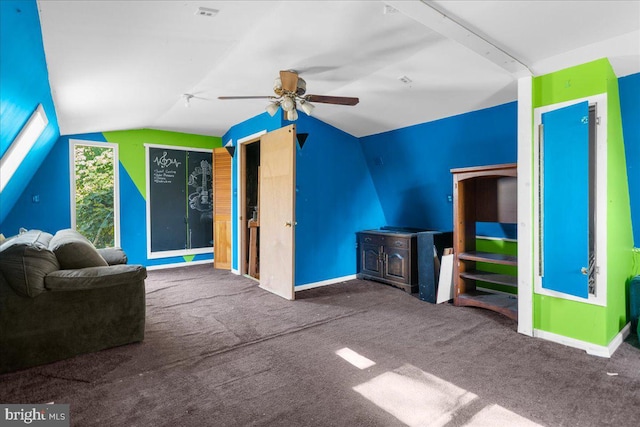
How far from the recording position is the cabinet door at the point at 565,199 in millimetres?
2582

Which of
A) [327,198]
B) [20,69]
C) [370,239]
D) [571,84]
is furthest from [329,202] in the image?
[20,69]

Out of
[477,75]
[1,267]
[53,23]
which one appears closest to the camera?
[53,23]

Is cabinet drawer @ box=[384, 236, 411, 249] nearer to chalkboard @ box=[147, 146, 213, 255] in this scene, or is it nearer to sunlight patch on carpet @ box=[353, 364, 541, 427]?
sunlight patch on carpet @ box=[353, 364, 541, 427]

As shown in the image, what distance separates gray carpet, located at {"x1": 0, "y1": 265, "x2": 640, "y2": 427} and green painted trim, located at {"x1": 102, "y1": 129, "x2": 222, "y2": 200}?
9.68 ft

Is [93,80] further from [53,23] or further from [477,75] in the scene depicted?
[477,75]

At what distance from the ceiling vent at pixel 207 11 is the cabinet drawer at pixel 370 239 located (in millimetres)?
3461

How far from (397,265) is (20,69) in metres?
4.15

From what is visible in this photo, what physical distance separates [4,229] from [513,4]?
6.16 metres

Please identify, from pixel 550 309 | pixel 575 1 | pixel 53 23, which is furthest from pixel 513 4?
pixel 53 23

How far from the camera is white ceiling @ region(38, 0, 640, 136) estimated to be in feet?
6.79

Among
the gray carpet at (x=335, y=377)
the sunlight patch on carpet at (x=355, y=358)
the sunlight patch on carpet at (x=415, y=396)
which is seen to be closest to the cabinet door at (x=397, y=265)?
the gray carpet at (x=335, y=377)

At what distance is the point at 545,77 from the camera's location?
2.85 metres

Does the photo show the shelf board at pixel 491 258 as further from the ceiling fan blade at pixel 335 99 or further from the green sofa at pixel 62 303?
the green sofa at pixel 62 303

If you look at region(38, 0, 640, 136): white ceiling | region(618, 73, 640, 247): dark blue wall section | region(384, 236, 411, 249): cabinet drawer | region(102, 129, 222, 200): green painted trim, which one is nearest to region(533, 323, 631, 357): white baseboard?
region(618, 73, 640, 247): dark blue wall section
